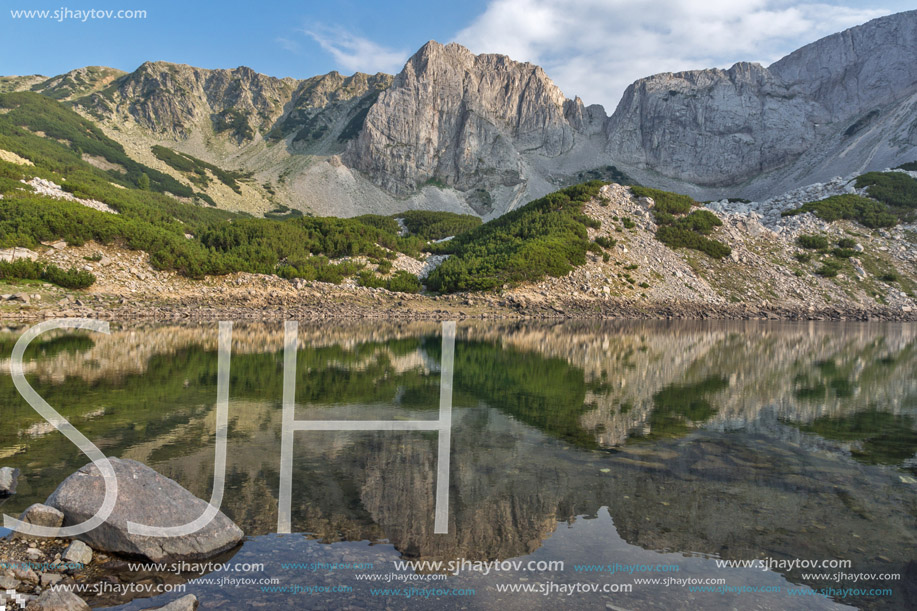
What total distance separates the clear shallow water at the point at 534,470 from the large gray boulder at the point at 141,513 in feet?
1.17

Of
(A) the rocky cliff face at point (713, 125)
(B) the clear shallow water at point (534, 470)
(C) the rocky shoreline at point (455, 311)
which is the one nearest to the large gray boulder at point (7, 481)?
(B) the clear shallow water at point (534, 470)

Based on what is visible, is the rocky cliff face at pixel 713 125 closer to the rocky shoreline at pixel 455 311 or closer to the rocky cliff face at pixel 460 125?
the rocky cliff face at pixel 460 125

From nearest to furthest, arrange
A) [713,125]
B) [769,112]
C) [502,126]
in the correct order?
[769,112] → [713,125] → [502,126]

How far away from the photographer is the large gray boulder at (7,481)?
711cm

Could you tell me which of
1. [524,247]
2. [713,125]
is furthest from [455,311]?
[713,125]

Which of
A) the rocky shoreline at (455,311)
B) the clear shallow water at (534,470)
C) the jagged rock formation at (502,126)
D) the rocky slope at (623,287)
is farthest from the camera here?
the jagged rock formation at (502,126)

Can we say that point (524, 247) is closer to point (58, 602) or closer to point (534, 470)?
point (534, 470)

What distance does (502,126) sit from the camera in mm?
157875

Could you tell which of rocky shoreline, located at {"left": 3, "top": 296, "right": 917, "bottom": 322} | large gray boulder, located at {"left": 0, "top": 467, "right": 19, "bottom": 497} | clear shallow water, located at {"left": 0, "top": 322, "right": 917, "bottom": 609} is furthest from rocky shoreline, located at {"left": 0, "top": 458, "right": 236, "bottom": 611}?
rocky shoreline, located at {"left": 3, "top": 296, "right": 917, "bottom": 322}

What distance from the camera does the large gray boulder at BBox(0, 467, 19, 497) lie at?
7105 mm

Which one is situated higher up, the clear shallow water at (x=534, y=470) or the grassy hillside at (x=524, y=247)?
the grassy hillside at (x=524, y=247)

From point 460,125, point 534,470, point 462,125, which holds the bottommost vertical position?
point 534,470

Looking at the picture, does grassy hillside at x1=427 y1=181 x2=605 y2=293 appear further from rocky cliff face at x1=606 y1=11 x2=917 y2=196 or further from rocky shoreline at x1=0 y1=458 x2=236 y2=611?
rocky cliff face at x1=606 y1=11 x2=917 y2=196

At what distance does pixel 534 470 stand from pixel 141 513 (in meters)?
6.10
